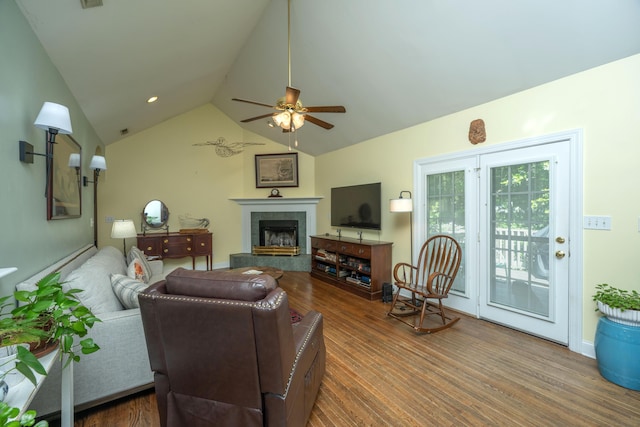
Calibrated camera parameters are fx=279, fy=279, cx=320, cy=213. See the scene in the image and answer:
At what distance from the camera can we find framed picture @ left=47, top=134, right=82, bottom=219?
215cm

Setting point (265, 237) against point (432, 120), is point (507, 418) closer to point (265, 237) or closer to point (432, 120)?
point (432, 120)

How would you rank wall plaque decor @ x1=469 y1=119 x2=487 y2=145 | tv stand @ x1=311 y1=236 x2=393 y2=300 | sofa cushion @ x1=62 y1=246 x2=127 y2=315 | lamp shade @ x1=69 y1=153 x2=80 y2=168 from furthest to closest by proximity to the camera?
tv stand @ x1=311 y1=236 x2=393 y2=300 → wall plaque decor @ x1=469 y1=119 x2=487 y2=145 → lamp shade @ x1=69 y1=153 x2=80 y2=168 → sofa cushion @ x1=62 y1=246 x2=127 y2=315

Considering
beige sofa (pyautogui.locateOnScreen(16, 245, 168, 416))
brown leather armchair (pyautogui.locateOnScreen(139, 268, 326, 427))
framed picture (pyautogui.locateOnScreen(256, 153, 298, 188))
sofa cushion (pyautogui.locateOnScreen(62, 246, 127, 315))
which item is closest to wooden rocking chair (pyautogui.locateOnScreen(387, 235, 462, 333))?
brown leather armchair (pyautogui.locateOnScreen(139, 268, 326, 427))

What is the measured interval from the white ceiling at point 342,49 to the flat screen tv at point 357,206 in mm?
918

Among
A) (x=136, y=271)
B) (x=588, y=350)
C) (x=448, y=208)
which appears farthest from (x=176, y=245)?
(x=588, y=350)

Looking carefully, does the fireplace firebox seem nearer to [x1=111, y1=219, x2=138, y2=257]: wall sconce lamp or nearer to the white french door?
[x1=111, y1=219, x2=138, y2=257]: wall sconce lamp

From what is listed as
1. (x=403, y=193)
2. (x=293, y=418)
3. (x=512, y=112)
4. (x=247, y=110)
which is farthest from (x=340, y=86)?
(x=293, y=418)

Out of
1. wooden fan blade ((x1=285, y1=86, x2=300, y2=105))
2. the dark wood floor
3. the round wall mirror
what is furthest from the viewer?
the round wall mirror

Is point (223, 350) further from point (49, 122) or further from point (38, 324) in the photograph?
point (49, 122)

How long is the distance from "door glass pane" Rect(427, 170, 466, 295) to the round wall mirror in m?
4.78

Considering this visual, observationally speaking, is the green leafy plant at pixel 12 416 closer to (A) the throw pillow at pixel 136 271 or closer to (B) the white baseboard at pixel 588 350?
(A) the throw pillow at pixel 136 271

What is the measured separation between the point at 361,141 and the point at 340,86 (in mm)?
1192

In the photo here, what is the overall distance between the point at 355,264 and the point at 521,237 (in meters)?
2.17

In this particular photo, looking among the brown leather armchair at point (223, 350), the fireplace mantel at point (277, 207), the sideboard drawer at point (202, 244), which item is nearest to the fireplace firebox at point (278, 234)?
the fireplace mantel at point (277, 207)
